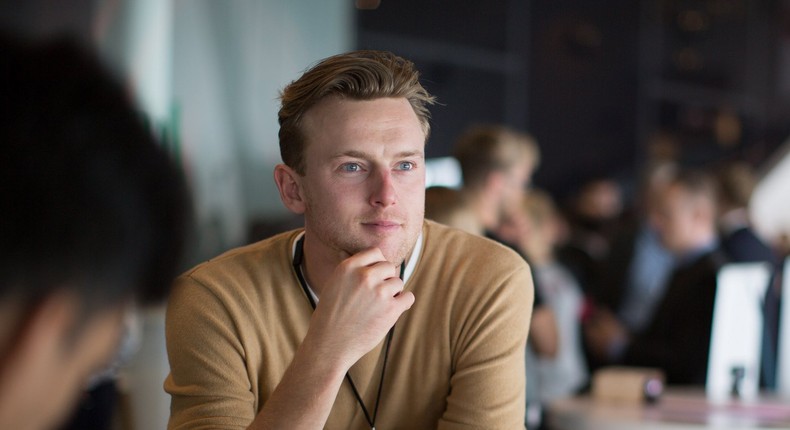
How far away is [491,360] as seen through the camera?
150 centimetres

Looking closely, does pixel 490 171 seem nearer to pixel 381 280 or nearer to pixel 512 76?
pixel 381 280

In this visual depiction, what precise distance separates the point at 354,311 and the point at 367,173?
9.5 inches

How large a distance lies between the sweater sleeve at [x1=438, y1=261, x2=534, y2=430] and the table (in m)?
1.06

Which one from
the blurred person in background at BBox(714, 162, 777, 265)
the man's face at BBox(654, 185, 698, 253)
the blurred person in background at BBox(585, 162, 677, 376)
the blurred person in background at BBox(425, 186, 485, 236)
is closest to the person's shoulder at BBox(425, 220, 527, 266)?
the blurred person in background at BBox(425, 186, 485, 236)

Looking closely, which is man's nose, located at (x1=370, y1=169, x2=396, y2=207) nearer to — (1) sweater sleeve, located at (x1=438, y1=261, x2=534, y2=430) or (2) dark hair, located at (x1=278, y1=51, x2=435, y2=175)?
(2) dark hair, located at (x1=278, y1=51, x2=435, y2=175)

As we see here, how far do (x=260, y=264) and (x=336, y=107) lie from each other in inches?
12.1

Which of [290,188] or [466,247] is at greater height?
[290,188]

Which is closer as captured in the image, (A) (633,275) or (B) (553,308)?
(B) (553,308)

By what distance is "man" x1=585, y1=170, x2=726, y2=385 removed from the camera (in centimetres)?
346

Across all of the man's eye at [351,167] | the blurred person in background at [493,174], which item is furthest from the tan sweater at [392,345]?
the blurred person in background at [493,174]

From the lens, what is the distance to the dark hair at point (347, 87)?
1.46 meters

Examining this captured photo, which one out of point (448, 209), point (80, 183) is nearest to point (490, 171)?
point (448, 209)

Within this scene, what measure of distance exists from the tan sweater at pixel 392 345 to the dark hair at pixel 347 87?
219mm

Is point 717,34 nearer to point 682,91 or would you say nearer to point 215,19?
point 682,91
